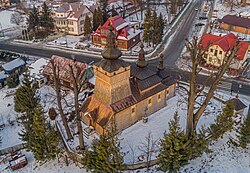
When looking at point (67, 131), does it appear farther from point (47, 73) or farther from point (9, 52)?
point (9, 52)

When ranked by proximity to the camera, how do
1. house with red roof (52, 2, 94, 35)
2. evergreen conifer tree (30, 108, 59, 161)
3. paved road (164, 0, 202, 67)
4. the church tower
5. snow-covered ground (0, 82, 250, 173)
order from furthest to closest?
house with red roof (52, 2, 94, 35) < paved road (164, 0, 202, 67) < the church tower < snow-covered ground (0, 82, 250, 173) < evergreen conifer tree (30, 108, 59, 161)

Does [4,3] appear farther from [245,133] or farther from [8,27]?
[245,133]

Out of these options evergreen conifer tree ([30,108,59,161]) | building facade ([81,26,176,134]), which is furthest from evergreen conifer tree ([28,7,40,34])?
evergreen conifer tree ([30,108,59,161])

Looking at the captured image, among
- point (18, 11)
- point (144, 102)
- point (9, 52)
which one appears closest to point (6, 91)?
point (9, 52)

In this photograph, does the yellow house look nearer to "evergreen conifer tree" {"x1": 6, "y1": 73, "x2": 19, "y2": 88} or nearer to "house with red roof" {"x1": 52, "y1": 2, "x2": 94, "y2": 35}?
"house with red roof" {"x1": 52, "y1": 2, "x2": 94, "y2": 35}

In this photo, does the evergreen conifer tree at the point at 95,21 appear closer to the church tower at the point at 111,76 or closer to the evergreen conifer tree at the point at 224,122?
the church tower at the point at 111,76

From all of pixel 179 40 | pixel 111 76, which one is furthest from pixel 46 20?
pixel 111 76
